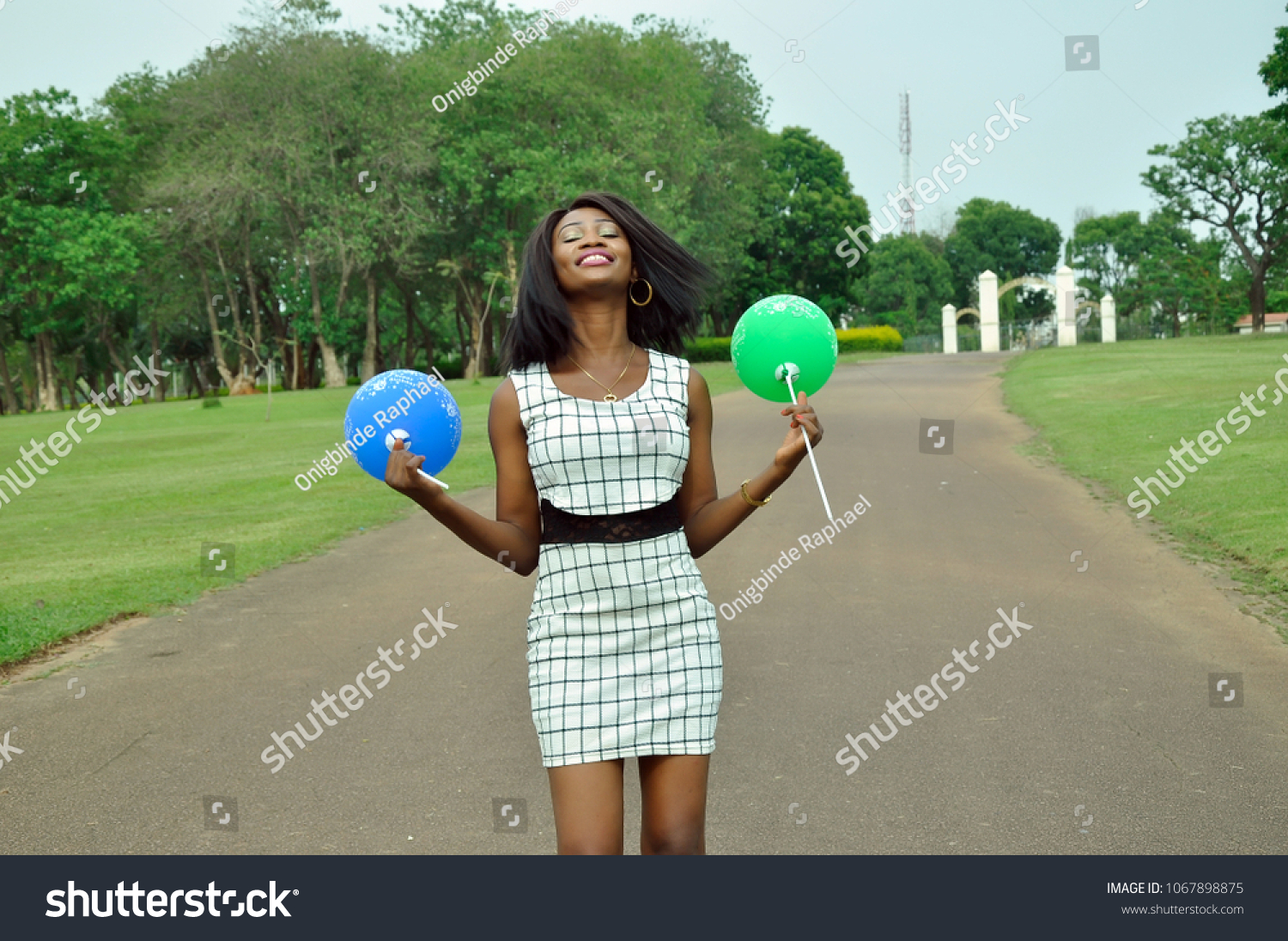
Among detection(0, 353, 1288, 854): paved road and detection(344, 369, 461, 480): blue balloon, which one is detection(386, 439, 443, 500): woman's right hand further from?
detection(0, 353, 1288, 854): paved road

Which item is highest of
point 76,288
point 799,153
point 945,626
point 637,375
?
point 799,153

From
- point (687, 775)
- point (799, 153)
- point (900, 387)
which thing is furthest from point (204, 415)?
point (799, 153)

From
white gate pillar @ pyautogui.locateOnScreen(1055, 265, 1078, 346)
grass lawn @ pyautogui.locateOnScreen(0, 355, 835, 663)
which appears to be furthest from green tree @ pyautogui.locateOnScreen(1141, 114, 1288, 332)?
grass lawn @ pyautogui.locateOnScreen(0, 355, 835, 663)

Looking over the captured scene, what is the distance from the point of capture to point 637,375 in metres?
3.05

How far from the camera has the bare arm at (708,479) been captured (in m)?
2.98

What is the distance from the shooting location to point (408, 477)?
2.89m

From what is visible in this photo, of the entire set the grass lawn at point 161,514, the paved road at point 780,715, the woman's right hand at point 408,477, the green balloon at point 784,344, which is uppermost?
the green balloon at point 784,344

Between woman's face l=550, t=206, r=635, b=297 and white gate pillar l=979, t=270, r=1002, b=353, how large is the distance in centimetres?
4637

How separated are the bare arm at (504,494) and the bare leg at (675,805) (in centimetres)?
60

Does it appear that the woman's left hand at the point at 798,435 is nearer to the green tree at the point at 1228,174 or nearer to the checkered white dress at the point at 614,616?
the checkered white dress at the point at 614,616

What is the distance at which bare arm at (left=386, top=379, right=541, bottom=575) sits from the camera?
2.89 m

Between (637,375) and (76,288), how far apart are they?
4279 centimetres

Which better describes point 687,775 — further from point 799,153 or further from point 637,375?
point 799,153

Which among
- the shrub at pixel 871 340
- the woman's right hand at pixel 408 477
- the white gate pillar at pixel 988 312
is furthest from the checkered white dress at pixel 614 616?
the shrub at pixel 871 340
